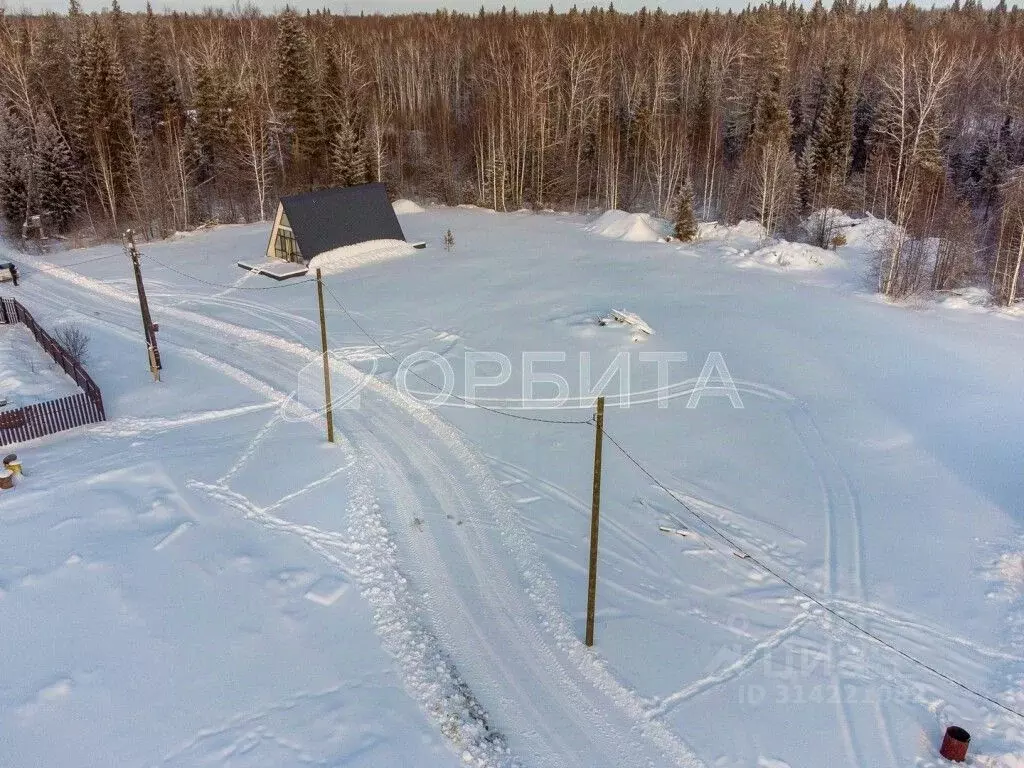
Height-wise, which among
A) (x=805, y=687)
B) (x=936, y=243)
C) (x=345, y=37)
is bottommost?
(x=805, y=687)

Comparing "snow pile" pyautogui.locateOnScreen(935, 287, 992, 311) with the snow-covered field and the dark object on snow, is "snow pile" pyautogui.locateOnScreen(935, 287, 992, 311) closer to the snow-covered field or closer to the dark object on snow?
the snow-covered field

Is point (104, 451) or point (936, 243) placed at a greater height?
point (936, 243)

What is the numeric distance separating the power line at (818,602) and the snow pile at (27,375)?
47.7ft

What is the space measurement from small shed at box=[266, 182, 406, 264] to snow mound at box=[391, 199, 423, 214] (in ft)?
27.7

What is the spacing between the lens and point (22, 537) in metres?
11.7

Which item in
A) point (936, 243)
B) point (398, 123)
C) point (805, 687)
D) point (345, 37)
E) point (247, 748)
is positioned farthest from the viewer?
point (345, 37)

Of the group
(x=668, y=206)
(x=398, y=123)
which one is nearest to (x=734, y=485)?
(x=668, y=206)

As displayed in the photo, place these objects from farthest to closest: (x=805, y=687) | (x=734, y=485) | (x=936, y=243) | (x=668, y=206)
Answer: (x=668, y=206), (x=936, y=243), (x=734, y=485), (x=805, y=687)

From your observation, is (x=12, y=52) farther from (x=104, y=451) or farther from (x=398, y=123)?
(x=104, y=451)

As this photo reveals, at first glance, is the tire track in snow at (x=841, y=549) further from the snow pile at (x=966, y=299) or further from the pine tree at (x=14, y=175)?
the pine tree at (x=14, y=175)

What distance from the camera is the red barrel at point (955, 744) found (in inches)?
314

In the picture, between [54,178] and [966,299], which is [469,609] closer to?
[966,299]

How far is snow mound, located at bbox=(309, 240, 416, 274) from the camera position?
95.1ft

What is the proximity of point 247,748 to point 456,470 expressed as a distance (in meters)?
7.20
